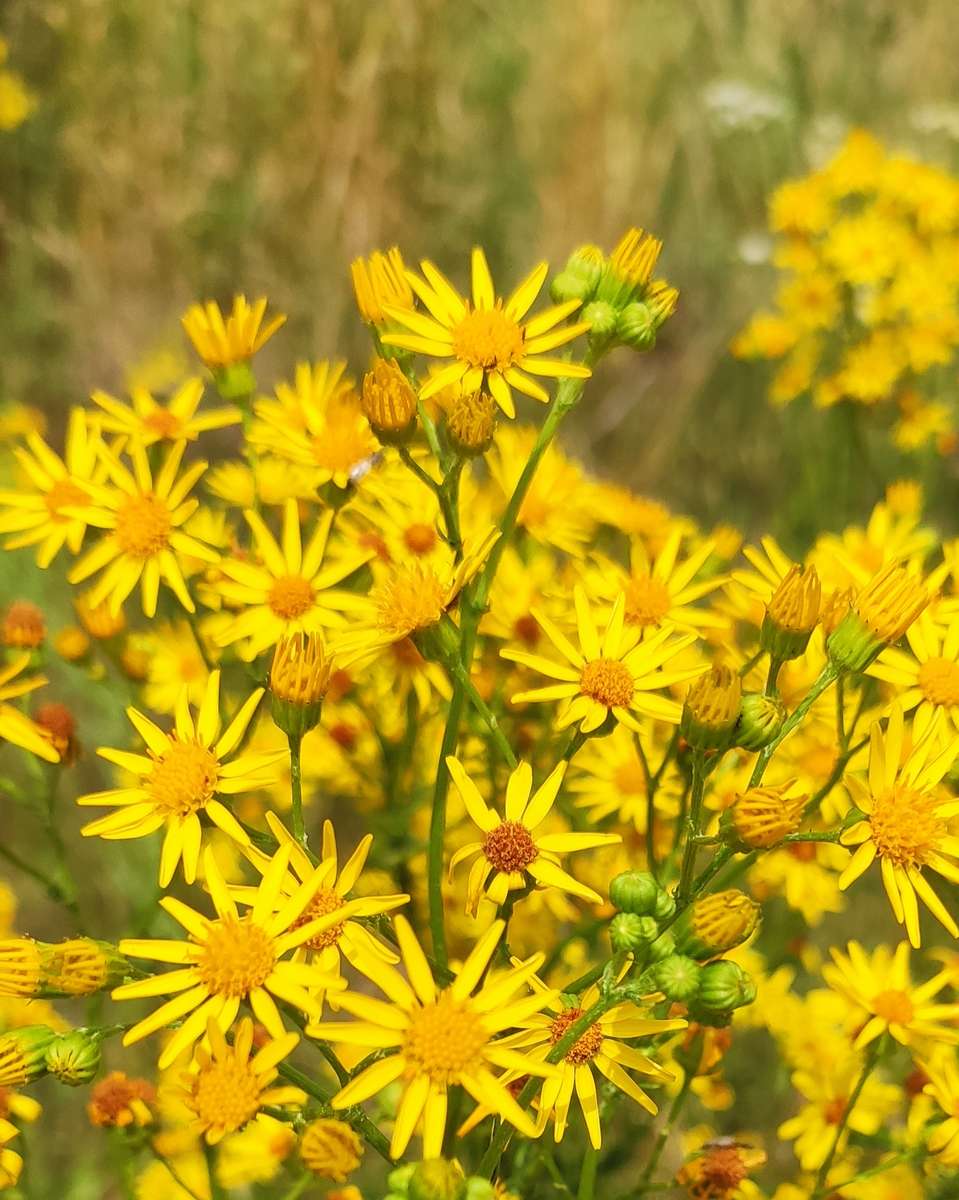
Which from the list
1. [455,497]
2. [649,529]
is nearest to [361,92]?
[649,529]

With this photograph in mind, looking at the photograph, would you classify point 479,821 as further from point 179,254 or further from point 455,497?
point 179,254

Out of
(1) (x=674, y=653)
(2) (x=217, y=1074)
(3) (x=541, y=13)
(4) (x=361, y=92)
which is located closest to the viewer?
(2) (x=217, y=1074)

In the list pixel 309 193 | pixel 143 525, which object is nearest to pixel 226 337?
pixel 143 525

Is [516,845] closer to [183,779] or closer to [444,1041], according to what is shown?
[444,1041]

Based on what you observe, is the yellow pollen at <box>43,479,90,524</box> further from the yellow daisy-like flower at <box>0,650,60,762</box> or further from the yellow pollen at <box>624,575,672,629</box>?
the yellow pollen at <box>624,575,672,629</box>

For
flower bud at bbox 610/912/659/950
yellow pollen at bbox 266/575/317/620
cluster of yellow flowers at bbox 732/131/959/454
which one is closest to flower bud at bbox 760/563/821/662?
flower bud at bbox 610/912/659/950

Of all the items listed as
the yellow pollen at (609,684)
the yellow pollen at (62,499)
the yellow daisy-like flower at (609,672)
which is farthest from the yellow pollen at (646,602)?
the yellow pollen at (62,499)
